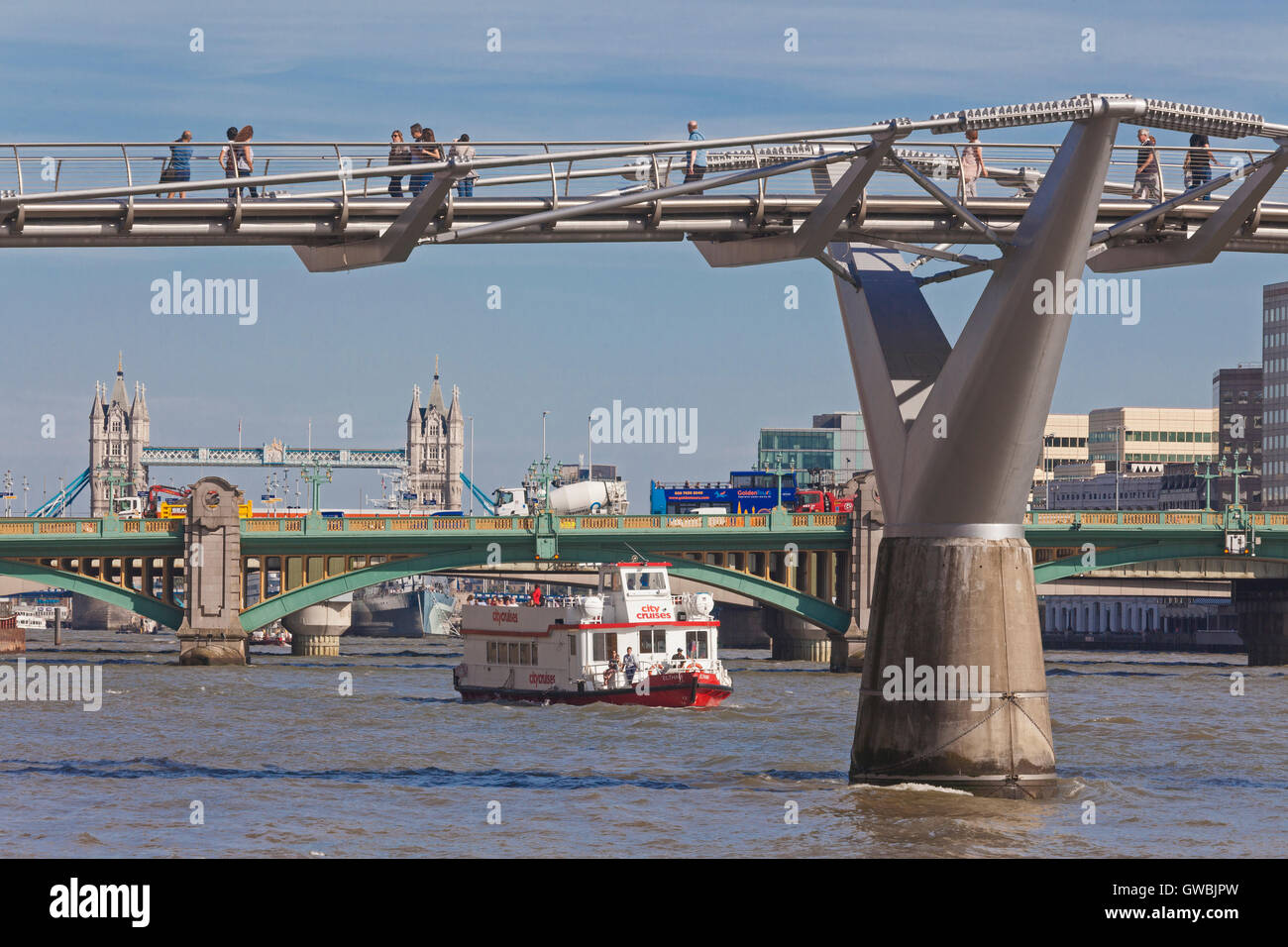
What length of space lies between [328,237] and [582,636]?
123ft

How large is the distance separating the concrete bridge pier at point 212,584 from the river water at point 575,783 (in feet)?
76.3

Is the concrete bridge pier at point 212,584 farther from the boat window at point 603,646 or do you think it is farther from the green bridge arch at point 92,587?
the boat window at point 603,646

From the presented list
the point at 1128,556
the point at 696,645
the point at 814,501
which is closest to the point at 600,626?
the point at 696,645

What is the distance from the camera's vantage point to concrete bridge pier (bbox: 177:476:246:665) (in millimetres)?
96625

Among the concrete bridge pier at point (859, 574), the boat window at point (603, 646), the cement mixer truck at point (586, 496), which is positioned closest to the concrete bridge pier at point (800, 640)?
the concrete bridge pier at point (859, 574)

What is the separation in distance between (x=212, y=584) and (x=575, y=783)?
59.1 metres

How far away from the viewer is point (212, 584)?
97125mm

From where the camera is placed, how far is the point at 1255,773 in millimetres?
44406

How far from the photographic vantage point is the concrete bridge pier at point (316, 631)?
125 m

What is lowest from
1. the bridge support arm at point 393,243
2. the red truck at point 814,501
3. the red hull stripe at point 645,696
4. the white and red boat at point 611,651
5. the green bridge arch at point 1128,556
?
the red hull stripe at point 645,696

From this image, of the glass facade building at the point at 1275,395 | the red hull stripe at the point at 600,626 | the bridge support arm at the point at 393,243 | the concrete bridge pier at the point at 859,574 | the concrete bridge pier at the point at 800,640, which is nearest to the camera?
the bridge support arm at the point at 393,243

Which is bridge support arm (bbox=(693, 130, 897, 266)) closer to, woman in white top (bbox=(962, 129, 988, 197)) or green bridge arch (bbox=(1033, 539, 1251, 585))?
woman in white top (bbox=(962, 129, 988, 197))
